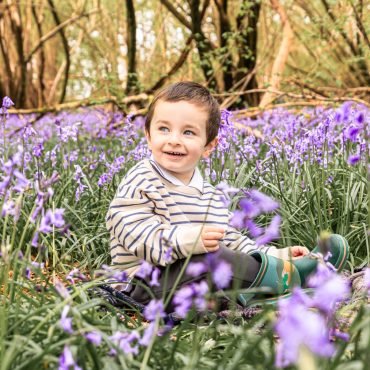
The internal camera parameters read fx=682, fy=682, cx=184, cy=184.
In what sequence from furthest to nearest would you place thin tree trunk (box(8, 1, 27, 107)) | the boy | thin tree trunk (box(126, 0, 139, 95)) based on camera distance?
thin tree trunk (box(8, 1, 27, 107)), thin tree trunk (box(126, 0, 139, 95)), the boy

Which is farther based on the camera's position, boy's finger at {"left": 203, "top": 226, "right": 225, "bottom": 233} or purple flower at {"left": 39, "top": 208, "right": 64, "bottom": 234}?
boy's finger at {"left": 203, "top": 226, "right": 225, "bottom": 233}

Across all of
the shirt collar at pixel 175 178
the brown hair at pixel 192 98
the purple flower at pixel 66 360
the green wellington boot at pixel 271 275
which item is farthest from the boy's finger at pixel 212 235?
the purple flower at pixel 66 360

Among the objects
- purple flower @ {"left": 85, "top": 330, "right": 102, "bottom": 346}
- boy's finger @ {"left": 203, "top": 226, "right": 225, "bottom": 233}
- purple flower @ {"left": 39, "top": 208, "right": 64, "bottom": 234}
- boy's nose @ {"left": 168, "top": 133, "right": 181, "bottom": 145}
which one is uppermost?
boy's nose @ {"left": 168, "top": 133, "right": 181, "bottom": 145}

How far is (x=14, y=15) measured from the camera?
12.0 m

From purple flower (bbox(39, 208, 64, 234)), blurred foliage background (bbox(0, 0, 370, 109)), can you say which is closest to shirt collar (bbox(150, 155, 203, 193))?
purple flower (bbox(39, 208, 64, 234))

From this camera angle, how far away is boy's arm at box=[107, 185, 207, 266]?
2590mm

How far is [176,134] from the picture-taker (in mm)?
2875

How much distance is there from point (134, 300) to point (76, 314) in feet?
3.44

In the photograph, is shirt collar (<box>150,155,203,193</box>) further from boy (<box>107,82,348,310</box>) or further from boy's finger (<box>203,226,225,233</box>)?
boy's finger (<box>203,226,225,233</box>)

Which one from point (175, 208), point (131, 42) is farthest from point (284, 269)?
point (131, 42)

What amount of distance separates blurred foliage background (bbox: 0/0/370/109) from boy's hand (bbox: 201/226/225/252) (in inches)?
206

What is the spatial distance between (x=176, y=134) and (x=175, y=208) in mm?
312

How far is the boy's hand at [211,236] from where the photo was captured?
2.55 m

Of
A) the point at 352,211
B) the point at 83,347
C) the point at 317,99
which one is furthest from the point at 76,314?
the point at 317,99
